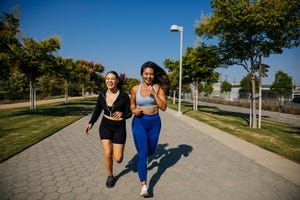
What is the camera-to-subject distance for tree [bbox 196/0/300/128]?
7555 millimetres

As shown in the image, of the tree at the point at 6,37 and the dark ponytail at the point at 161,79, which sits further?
the tree at the point at 6,37

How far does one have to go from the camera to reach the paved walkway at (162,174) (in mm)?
3137

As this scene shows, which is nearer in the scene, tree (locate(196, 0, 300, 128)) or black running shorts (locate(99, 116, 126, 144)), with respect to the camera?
black running shorts (locate(99, 116, 126, 144))

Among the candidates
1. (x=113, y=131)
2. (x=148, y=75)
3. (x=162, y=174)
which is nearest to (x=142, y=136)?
(x=113, y=131)

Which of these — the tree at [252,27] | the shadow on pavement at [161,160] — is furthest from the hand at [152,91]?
the tree at [252,27]

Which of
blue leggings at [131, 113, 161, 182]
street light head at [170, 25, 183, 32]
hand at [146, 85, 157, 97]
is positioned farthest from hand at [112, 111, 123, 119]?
street light head at [170, 25, 183, 32]

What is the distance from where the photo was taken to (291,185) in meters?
3.48

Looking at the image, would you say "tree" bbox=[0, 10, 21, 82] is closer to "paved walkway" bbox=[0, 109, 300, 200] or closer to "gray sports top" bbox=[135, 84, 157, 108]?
"paved walkway" bbox=[0, 109, 300, 200]

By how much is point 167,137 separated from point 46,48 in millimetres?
9979

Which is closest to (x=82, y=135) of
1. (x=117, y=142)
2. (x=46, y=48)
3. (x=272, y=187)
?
(x=117, y=142)

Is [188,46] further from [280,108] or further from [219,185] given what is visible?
[219,185]

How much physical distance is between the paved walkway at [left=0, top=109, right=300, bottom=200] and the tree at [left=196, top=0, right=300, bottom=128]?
5048 millimetres

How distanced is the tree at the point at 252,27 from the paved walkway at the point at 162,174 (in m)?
5.05

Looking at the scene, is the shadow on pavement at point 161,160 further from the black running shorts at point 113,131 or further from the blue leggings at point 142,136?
the black running shorts at point 113,131
